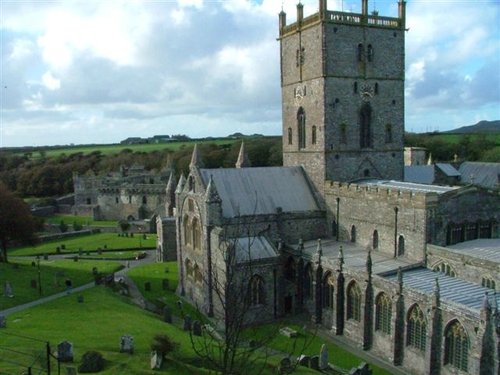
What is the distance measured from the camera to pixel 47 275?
4303 centimetres

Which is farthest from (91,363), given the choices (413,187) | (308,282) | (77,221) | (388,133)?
(77,221)

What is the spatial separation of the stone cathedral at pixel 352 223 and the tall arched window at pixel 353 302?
2.5 inches

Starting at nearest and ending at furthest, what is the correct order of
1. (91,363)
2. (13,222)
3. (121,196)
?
1. (91,363)
2. (13,222)
3. (121,196)

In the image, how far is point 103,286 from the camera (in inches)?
1565

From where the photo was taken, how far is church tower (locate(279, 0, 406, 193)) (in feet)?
117

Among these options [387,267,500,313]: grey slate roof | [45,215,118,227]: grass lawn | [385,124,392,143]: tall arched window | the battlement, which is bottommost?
[45,215,118,227]: grass lawn

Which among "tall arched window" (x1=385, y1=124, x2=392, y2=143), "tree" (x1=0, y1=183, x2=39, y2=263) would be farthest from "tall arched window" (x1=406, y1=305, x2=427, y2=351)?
"tree" (x1=0, y1=183, x2=39, y2=263)

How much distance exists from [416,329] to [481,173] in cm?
4816

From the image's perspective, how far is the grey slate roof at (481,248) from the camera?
86.6ft

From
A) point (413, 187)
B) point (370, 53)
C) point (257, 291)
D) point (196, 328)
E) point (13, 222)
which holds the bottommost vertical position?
point (196, 328)

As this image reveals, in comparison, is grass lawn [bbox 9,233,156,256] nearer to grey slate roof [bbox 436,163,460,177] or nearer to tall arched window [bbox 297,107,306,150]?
tall arched window [bbox 297,107,306,150]

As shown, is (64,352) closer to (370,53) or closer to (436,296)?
(436,296)

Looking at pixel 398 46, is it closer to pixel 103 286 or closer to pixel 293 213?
pixel 293 213

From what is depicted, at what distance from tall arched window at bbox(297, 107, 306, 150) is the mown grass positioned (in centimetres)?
2125
